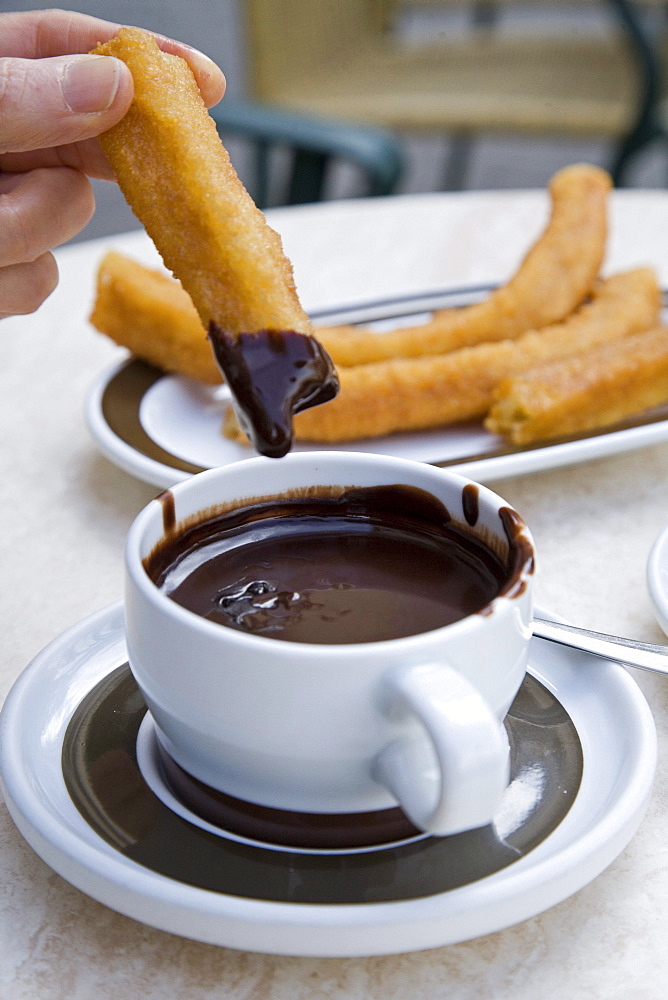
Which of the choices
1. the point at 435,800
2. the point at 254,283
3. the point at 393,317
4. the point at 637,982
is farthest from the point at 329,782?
the point at 393,317

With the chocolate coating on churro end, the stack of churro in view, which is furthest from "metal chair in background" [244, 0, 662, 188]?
the chocolate coating on churro end

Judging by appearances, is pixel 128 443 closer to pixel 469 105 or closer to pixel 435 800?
pixel 435 800

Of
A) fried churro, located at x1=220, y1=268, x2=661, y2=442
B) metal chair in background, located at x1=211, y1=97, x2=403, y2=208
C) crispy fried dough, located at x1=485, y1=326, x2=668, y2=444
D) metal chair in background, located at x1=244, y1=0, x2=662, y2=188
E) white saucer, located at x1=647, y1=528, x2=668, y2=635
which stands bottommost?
metal chair in background, located at x1=244, y1=0, x2=662, y2=188

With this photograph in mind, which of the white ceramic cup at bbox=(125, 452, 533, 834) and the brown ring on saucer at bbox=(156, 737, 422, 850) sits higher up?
the white ceramic cup at bbox=(125, 452, 533, 834)

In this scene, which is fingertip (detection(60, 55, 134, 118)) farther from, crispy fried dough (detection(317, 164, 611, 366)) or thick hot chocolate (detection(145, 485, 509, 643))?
crispy fried dough (detection(317, 164, 611, 366))

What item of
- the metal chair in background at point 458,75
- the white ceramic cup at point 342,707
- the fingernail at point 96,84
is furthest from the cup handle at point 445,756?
the metal chair in background at point 458,75
